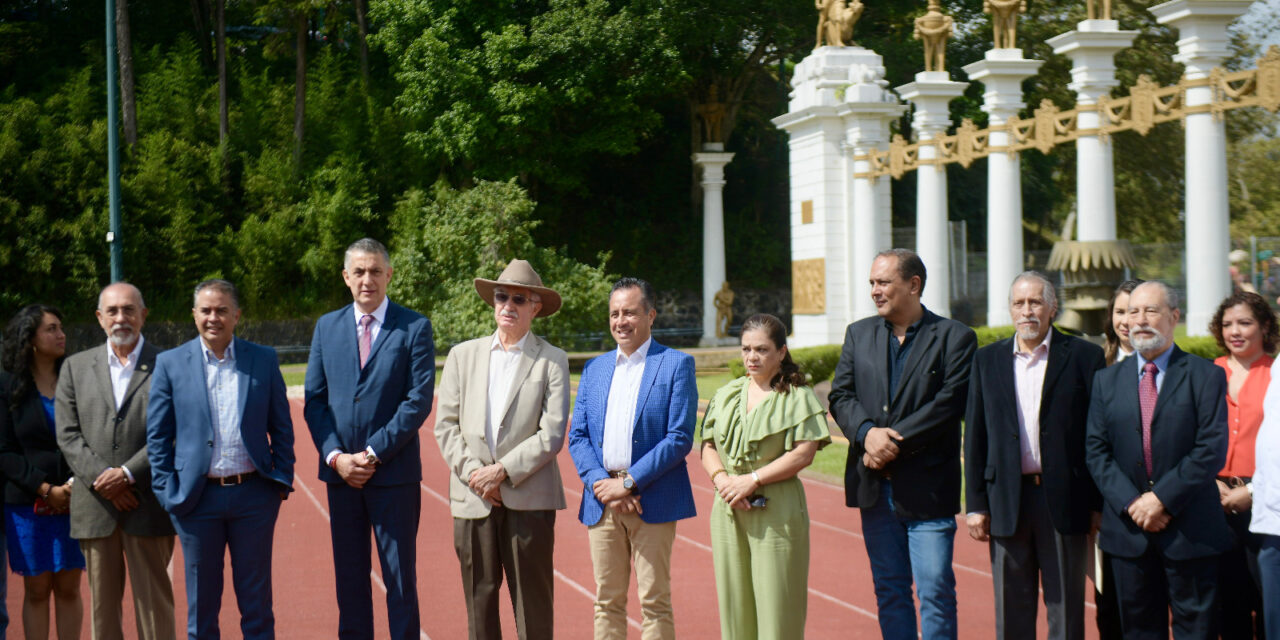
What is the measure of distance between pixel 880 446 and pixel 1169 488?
1159 mm

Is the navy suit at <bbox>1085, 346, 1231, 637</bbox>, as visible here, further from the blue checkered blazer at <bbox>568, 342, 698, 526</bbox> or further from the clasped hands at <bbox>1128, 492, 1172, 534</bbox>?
the blue checkered blazer at <bbox>568, 342, 698, 526</bbox>

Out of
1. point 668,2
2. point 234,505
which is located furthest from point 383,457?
point 668,2

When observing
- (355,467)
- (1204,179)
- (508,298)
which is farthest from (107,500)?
(1204,179)

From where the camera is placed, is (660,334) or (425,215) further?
(660,334)

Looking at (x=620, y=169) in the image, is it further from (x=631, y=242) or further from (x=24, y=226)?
(x=24, y=226)

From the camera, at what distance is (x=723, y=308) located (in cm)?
3170

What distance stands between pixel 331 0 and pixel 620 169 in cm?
920

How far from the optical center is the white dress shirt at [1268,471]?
4617mm

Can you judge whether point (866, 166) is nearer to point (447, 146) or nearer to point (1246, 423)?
point (447, 146)

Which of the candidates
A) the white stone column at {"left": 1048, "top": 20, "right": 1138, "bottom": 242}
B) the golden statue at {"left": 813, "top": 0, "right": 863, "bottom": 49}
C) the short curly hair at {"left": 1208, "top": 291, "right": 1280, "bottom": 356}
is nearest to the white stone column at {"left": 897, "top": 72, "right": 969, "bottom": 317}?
the golden statue at {"left": 813, "top": 0, "right": 863, "bottom": 49}

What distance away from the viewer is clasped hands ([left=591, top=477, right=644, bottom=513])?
5.30 metres

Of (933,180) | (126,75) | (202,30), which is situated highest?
(202,30)

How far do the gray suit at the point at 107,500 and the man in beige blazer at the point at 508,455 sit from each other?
138 cm

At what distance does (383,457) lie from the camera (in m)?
5.55
